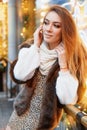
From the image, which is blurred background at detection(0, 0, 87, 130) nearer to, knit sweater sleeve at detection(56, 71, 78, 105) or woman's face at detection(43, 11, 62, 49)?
woman's face at detection(43, 11, 62, 49)

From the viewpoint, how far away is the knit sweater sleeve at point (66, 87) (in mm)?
2168

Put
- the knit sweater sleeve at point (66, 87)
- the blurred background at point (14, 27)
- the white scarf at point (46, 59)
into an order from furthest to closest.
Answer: the blurred background at point (14, 27)
the white scarf at point (46, 59)
the knit sweater sleeve at point (66, 87)

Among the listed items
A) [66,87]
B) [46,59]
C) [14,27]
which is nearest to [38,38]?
[46,59]

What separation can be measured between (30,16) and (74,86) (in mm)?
5261

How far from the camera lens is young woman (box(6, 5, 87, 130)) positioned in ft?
7.23

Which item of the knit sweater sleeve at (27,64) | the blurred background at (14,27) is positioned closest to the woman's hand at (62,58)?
the knit sweater sleeve at (27,64)

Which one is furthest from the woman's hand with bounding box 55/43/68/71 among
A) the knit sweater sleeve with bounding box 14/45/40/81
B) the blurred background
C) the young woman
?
the blurred background

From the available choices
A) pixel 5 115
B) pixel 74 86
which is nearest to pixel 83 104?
pixel 74 86

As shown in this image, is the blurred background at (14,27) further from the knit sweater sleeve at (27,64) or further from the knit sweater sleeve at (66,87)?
the knit sweater sleeve at (66,87)

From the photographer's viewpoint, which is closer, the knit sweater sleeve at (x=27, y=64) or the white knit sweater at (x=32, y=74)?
the white knit sweater at (x=32, y=74)

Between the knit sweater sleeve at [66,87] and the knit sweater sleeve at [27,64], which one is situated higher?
the knit sweater sleeve at [27,64]

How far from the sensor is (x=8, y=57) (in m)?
8.62

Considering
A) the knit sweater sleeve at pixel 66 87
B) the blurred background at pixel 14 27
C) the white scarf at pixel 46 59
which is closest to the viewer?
the knit sweater sleeve at pixel 66 87

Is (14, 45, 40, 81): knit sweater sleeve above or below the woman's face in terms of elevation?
below
